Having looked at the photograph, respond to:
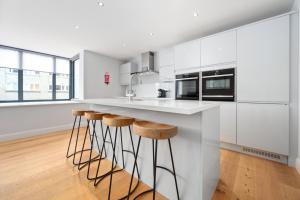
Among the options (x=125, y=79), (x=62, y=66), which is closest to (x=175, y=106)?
(x=125, y=79)

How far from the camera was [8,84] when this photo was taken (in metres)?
3.65

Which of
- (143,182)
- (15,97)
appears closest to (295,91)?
(143,182)

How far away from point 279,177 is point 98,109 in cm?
284

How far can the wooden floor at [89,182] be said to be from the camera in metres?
1.46

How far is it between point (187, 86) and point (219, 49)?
3.24 feet

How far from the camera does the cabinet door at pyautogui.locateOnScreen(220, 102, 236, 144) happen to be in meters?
2.49

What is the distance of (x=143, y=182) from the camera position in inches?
64.9

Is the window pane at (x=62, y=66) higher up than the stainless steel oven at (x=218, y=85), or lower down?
higher up

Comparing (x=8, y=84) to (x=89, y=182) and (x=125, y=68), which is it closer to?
(x=125, y=68)

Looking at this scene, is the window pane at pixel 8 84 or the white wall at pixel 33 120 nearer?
the white wall at pixel 33 120

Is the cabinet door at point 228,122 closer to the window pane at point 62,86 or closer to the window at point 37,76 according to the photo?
the window pane at point 62,86

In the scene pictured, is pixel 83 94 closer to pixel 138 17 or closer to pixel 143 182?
pixel 138 17

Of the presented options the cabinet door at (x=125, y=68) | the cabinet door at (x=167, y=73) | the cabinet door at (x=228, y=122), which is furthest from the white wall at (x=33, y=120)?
the cabinet door at (x=228, y=122)

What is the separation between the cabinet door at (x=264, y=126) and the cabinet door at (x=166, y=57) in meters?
2.07
